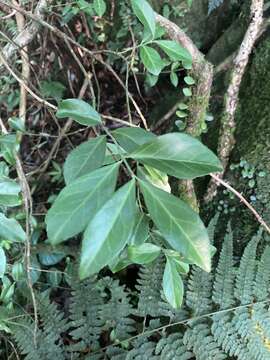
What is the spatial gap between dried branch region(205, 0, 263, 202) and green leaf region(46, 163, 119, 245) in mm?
1002

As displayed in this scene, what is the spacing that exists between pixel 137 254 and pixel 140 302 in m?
0.74

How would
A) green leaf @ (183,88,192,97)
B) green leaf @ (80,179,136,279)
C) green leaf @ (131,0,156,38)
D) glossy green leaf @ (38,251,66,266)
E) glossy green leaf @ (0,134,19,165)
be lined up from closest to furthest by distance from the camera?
green leaf @ (80,179,136,279)
green leaf @ (131,0,156,38)
glossy green leaf @ (0,134,19,165)
green leaf @ (183,88,192,97)
glossy green leaf @ (38,251,66,266)

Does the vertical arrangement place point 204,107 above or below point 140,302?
above

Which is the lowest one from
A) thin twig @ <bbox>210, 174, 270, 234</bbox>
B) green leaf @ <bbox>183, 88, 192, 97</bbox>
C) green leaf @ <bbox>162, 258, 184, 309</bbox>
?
thin twig @ <bbox>210, 174, 270, 234</bbox>

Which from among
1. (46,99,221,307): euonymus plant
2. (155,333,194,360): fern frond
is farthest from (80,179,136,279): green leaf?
(155,333,194,360): fern frond

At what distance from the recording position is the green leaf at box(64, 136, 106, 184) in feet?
2.65

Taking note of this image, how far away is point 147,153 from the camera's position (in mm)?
718

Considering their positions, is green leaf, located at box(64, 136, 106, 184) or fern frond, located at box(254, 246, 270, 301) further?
fern frond, located at box(254, 246, 270, 301)

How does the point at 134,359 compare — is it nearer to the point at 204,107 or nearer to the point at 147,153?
the point at 204,107

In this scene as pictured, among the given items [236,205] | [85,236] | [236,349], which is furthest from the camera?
[236,205]

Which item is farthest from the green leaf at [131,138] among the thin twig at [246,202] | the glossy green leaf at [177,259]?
the thin twig at [246,202]

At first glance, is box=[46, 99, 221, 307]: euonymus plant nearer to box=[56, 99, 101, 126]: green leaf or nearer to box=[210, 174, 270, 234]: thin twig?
box=[56, 99, 101, 126]: green leaf

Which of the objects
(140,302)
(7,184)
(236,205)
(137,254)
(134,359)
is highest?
(7,184)

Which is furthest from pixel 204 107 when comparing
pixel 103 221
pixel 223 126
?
Answer: pixel 103 221
